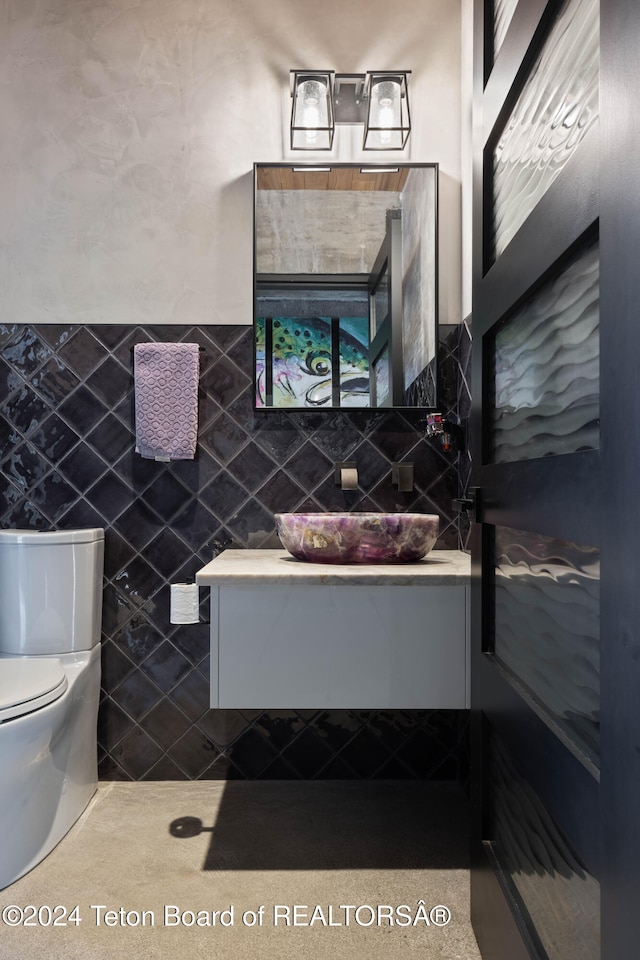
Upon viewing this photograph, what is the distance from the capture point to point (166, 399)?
7.37 ft

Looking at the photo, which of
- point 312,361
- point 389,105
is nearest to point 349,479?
point 312,361

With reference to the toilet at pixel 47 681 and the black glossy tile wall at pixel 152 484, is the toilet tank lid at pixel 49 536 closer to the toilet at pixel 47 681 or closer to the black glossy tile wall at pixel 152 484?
the toilet at pixel 47 681

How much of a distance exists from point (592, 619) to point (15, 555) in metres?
1.84

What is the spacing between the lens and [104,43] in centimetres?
232

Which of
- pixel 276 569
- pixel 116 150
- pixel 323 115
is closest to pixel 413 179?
pixel 323 115

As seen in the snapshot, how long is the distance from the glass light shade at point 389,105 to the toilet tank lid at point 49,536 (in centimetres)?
168

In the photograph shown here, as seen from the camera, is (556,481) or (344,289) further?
(344,289)

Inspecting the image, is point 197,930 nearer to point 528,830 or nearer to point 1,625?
point 528,830

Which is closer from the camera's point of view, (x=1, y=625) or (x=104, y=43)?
(x=1, y=625)

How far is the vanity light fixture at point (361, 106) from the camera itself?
2271 mm

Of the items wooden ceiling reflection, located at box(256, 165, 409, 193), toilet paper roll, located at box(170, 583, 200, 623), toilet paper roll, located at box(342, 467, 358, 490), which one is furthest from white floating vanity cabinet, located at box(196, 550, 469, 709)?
wooden ceiling reflection, located at box(256, 165, 409, 193)

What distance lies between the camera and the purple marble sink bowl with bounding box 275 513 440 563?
1850mm

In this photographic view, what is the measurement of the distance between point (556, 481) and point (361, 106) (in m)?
1.91

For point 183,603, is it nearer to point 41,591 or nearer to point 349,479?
point 41,591
